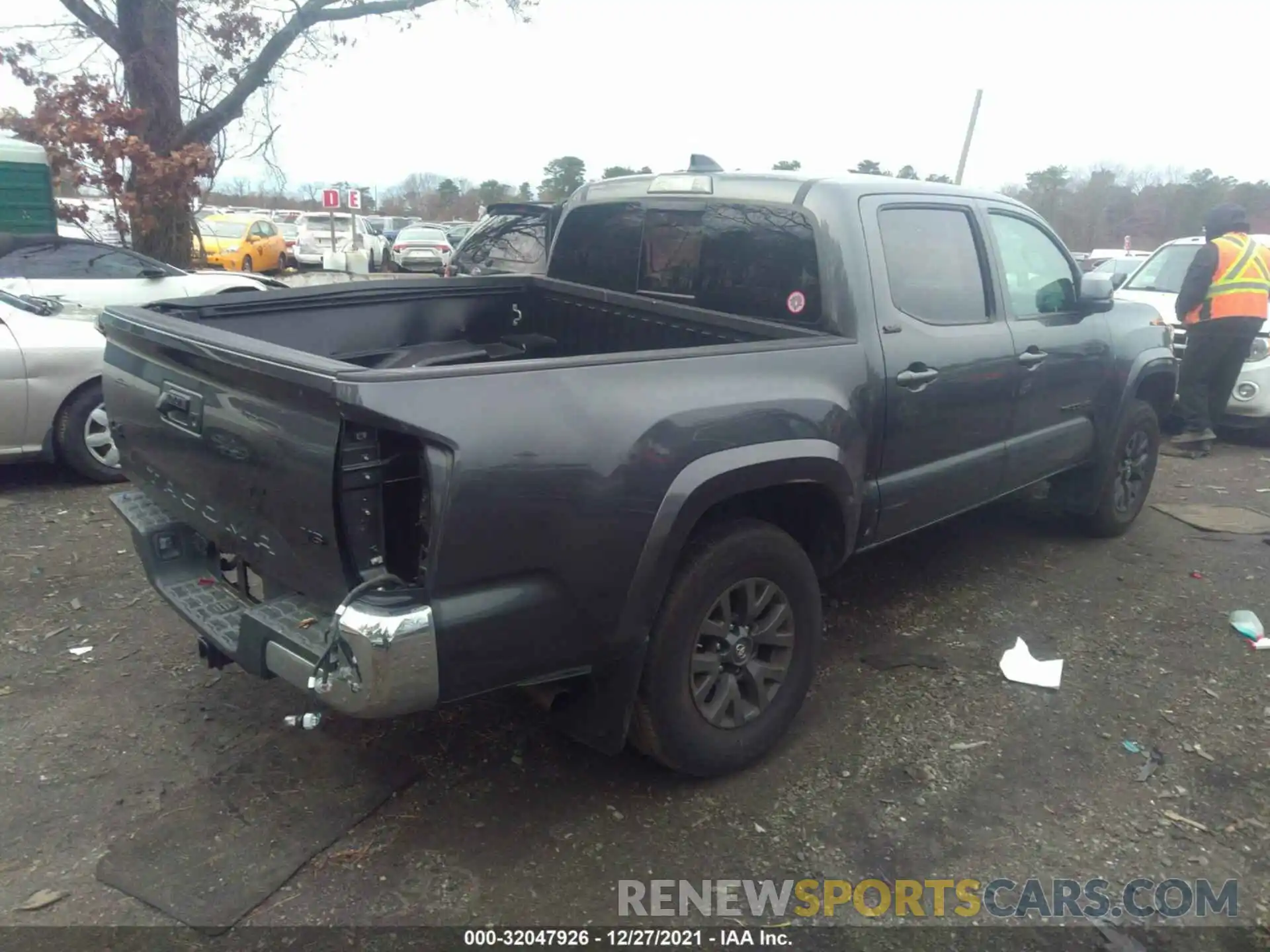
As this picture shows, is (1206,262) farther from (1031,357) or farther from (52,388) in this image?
(52,388)

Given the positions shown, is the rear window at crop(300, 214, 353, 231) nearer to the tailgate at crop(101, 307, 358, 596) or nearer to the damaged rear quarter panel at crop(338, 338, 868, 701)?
the tailgate at crop(101, 307, 358, 596)

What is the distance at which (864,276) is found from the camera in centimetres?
343

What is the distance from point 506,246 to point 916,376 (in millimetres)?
6068

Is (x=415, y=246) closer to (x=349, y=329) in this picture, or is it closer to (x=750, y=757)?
(x=349, y=329)

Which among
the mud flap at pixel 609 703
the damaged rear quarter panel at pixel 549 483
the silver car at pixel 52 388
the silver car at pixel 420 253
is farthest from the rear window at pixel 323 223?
the mud flap at pixel 609 703

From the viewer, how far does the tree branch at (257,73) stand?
491 inches

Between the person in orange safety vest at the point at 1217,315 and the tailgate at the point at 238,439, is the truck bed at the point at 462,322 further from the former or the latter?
the person in orange safety vest at the point at 1217,315

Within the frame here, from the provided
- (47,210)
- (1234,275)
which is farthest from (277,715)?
(47,210)

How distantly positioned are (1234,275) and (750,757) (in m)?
6.26

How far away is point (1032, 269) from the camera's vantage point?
450cm

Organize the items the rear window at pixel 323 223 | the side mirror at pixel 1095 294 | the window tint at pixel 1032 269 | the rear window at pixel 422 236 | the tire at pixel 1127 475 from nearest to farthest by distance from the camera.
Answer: the window tint at pixel 1032 269 < the side mirror at pixel 1095 294 < the tire at pixel 1127 475 < the rear window at pixel 422 236 < the rear window at pixel 323 223

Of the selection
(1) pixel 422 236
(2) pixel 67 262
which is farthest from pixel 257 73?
(1) pixel 422 236

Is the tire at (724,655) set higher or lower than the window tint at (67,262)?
lower

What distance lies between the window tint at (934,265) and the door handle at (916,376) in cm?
21
